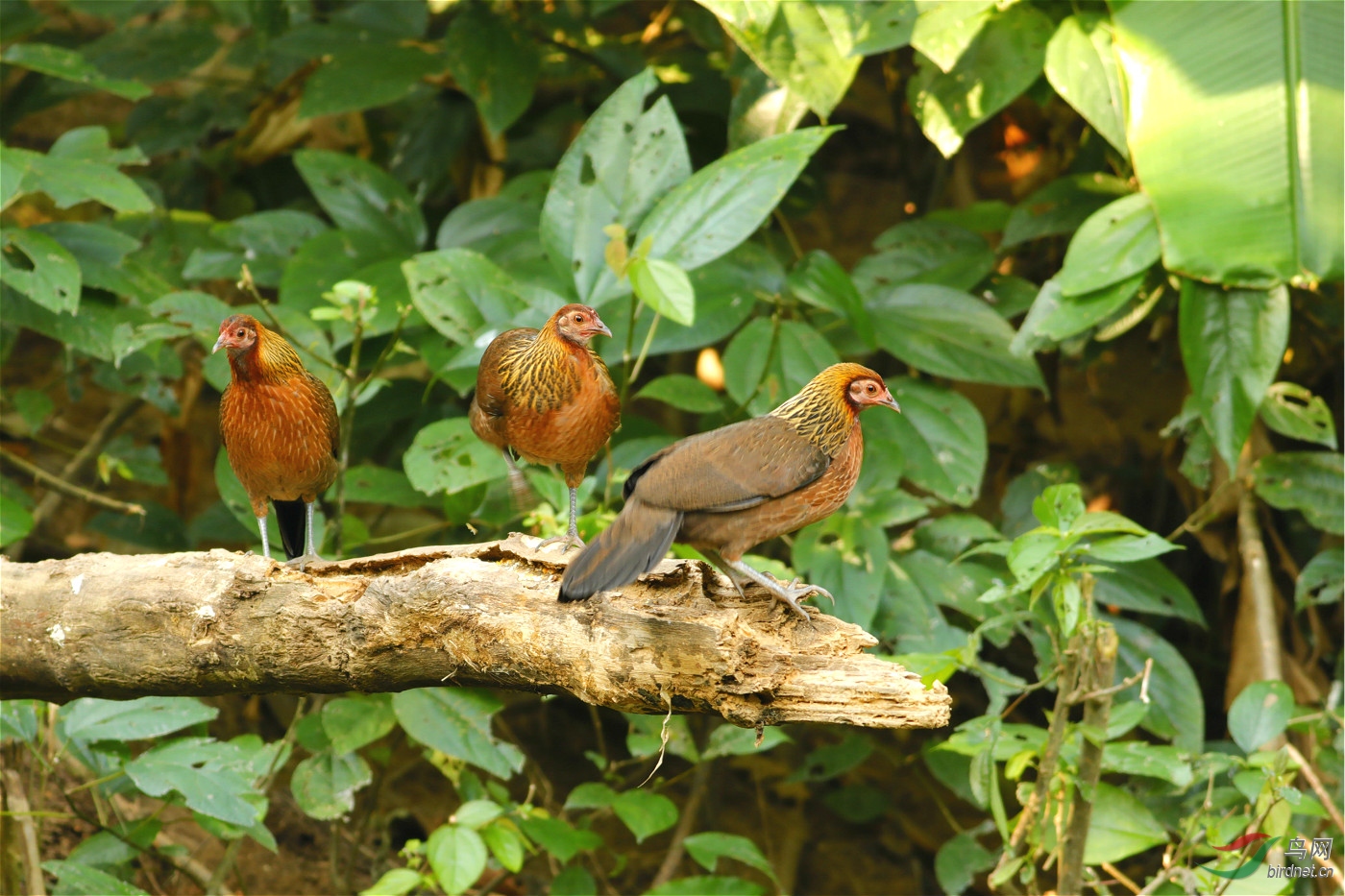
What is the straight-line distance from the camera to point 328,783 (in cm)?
373

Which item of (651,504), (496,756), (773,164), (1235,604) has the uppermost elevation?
(773,164)

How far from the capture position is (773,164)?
11.7 feet

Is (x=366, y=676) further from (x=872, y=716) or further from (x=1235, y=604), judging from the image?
(x=1235, y=604)

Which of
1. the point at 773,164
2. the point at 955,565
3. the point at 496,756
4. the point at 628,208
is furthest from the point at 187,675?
the point at 955,565

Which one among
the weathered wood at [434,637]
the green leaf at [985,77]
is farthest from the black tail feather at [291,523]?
the green leaf at [985,77]

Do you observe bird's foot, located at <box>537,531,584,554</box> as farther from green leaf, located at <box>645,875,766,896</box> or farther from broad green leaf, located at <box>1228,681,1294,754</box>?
broad green leaf, located at <box>1228,681,1294,754</box>

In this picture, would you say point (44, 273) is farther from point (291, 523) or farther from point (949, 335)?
point (949, 335)

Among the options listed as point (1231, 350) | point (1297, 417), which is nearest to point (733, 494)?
point (1231, 350)

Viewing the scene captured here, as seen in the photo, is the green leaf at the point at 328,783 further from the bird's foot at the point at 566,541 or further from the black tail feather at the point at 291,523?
the bird's foot at the point at 566,541

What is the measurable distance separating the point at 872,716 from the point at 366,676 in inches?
47.6

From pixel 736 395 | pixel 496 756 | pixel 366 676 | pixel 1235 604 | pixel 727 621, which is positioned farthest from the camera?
pixel 1235 604

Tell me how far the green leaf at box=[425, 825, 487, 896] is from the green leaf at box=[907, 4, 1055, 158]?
9.56 feet

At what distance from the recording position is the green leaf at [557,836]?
3.62m

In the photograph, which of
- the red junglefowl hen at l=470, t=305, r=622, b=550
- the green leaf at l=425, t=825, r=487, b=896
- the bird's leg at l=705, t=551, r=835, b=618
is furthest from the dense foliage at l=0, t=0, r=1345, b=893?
the bird's leg at l=705, t=551, r=835, b=618
